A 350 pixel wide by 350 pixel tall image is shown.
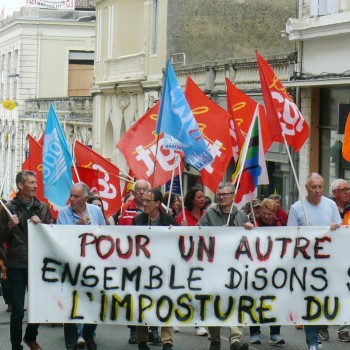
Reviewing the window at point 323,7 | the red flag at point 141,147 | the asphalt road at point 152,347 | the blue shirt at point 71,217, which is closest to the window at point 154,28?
the window at point 323,7

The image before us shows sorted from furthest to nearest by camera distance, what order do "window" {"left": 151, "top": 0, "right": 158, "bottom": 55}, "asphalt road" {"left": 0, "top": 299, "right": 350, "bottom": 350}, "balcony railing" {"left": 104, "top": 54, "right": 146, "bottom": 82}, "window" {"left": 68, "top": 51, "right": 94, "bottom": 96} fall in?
"window" {"left": 68, "top": 51, "right": 94, "bottom": 96}
"balcony railing" {"left": 104, "top": 54, "right": 146, "bottom": 82}
"window" {"left": 151, "top": 0, "right": 158, "bottom": 55}
"asphalt road" {"left": 0, "top": 299, "right": 350, "bottom": 350}

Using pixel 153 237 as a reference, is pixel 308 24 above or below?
above

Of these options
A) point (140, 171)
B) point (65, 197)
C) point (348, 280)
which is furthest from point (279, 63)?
point (348, 280)

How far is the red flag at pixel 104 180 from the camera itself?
1719 cm

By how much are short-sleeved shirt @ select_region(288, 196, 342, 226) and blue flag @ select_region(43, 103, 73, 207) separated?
243 cm

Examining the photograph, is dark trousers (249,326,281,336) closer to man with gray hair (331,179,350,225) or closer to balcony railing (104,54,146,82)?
man with gray hair (331,179,350,225)

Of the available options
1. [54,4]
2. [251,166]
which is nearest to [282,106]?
[251,166]

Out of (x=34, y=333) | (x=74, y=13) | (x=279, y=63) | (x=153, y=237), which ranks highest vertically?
(x=74, y=13)

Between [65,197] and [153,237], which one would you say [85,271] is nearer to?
[153,237]

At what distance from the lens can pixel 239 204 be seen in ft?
41.2

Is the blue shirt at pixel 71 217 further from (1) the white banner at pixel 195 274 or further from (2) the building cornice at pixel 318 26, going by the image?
(2) the building cornice at pixel 318 26

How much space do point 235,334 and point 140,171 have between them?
206 inches

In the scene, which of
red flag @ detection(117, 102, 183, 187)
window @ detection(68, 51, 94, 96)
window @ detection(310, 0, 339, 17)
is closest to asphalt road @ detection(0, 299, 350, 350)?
red flag @ detection(117, 102, 183, 187)

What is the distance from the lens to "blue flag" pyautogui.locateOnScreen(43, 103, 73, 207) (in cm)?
1312
